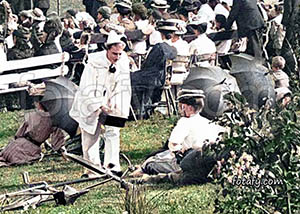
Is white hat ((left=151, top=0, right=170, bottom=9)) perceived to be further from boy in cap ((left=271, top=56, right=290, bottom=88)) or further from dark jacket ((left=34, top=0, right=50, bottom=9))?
boy in cap ((left=271, top=56, right=290, bottom=88))

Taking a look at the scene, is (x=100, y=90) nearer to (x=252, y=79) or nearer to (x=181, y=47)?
(x=252, y=79)

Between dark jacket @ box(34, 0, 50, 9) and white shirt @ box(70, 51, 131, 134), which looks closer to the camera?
white shirt @ box(70, 51, 131, 134)

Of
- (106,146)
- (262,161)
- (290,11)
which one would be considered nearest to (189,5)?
(290,11)

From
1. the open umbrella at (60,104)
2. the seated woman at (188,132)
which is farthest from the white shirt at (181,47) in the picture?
the seated woman at (188,132)

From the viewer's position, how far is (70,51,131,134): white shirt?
12.9 m

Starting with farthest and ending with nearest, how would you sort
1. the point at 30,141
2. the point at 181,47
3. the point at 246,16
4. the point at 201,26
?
1. the point at 246,16
2. the point at 201,26
3. the point at 181,47
4. the point at 30,141

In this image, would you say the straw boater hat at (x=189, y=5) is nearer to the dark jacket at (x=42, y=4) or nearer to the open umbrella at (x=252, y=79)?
the dark jacket at (x=42, y=4)

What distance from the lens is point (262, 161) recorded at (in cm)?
812

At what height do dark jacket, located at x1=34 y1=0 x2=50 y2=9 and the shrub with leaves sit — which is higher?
the shrub with leaves

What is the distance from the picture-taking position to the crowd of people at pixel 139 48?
12.4 meters

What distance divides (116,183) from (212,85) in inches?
94.6

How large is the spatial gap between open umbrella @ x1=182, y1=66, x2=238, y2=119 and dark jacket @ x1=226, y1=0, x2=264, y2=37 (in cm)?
A: 505

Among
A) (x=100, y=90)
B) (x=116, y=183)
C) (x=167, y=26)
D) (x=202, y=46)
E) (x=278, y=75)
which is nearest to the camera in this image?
(x=116, y=183)

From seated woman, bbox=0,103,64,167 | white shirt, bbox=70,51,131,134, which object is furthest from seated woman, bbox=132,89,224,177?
seated woman, bbox=0,103,64,167
